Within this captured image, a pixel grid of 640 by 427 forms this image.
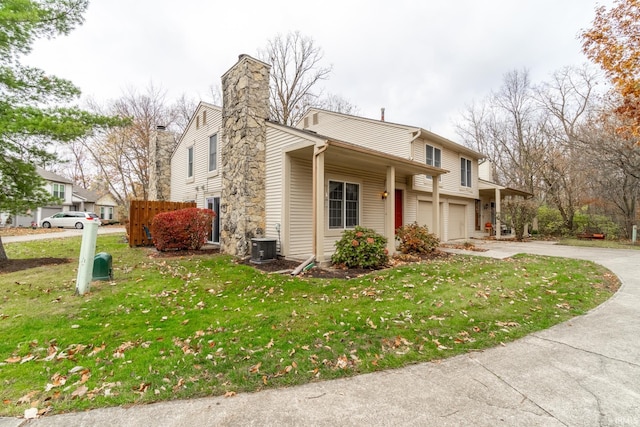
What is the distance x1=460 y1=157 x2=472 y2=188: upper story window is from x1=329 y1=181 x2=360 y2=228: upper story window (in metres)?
8.71

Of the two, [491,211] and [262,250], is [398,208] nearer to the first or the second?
[262,250]

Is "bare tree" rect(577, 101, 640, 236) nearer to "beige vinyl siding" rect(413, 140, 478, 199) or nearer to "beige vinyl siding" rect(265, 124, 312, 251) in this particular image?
"beige vinyl siding" rect(413, 140, 478, 199)

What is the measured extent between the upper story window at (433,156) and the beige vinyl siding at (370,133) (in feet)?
6.34

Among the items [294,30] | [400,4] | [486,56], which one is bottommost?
[400,4]

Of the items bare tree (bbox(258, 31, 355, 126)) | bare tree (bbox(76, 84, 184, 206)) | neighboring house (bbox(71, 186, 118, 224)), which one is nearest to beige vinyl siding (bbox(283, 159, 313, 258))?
bare tree (bbox(258, 31, 355, 126))

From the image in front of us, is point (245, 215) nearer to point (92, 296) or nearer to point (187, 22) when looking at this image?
point (92, 296)

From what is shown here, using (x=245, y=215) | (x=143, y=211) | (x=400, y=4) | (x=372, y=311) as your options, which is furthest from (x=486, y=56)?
(x=143, y=211)

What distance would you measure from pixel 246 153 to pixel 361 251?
4.61 meters

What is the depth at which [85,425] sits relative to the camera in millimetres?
2020

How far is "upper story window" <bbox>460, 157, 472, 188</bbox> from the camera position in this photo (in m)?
15.9

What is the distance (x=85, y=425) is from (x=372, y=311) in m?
3.31

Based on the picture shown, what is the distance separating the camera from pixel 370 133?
12.6m

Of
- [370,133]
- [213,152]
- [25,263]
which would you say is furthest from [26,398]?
[370,133]

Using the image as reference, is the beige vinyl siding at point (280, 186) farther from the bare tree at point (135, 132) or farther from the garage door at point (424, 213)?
the bare tree at point (135, 132)
